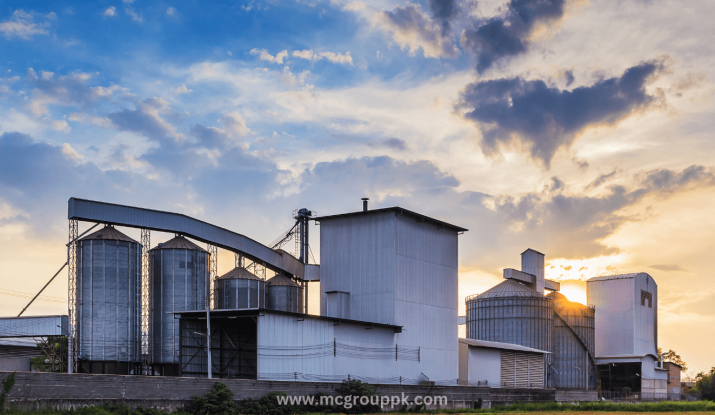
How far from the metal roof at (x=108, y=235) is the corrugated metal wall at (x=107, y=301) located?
252mm

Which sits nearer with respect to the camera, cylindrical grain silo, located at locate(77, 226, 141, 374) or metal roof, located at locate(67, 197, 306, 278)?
cylindrical grain silo, located at locate(77, 226, 141, 374)

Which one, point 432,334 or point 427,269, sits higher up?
point 427,269

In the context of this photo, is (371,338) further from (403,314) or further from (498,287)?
(498,287)

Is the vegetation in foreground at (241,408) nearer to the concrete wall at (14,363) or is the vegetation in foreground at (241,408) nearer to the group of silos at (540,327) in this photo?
the group of silos at (540,327)

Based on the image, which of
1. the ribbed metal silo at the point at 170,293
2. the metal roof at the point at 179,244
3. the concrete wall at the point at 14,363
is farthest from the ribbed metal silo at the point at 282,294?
the concrete wall at the point at 14,363

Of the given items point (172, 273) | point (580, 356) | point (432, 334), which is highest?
point (172, 273)

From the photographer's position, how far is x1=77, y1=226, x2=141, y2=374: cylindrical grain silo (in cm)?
5197

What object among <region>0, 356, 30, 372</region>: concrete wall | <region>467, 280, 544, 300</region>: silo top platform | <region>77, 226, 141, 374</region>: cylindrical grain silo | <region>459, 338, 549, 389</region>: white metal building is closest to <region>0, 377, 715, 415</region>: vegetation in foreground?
<region>459, 338, 549, 389</region>: white metal building

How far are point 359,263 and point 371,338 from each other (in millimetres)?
6835

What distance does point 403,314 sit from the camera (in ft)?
187

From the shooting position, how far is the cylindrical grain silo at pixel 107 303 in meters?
52.0

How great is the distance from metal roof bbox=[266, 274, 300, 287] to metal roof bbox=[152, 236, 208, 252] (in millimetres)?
6471

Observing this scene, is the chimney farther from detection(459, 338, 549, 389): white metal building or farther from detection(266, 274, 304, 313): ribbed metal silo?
detection(266, 274, 304, 313): ribbed metal silo

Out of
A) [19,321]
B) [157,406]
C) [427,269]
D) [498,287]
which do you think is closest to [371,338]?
[427,269]
